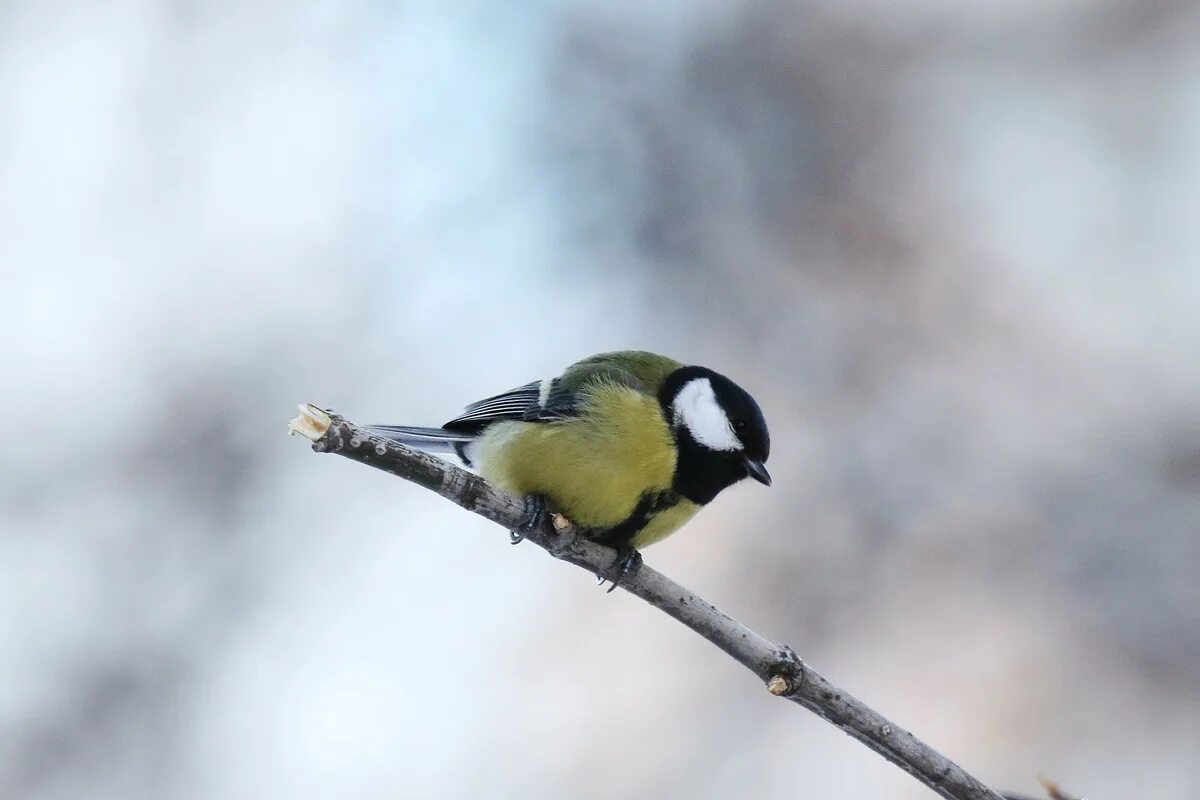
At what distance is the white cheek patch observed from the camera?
260cm

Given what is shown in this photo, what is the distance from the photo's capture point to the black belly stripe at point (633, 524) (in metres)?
2.46

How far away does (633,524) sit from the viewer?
8.08ft

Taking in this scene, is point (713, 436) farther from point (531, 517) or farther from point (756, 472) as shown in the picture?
point (531, 517)

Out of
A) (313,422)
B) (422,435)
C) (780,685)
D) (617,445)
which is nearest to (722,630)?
(780,685)

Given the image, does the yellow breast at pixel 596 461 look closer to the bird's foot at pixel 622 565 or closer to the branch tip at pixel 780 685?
the bird's foot at pixel 622 565

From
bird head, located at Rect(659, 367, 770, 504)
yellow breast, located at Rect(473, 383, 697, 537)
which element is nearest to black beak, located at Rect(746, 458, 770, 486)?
bird head, located at Rect(659, 367, 770, 504)

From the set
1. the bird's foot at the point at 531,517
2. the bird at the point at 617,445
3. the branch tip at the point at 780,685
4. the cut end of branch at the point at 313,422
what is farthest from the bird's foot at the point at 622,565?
the cut end of branch at the point at 313,422

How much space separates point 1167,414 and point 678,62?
89.2 inches

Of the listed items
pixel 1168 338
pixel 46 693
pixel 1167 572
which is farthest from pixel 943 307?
pixel 46 693

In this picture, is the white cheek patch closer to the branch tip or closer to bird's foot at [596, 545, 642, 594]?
bird's foot at [596, 545, 642, 594]

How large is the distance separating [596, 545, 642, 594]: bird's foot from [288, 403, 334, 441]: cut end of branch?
89 cm

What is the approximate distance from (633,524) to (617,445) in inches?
7.7

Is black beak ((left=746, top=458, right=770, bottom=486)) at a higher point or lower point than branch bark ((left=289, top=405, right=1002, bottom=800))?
higher

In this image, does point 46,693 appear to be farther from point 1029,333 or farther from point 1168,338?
point 1168,338
